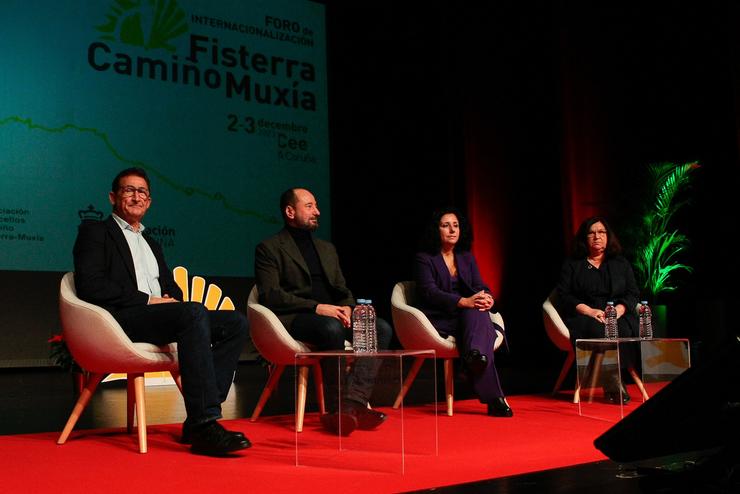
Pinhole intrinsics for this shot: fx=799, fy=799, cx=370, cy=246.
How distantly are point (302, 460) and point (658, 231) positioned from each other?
4.64 m

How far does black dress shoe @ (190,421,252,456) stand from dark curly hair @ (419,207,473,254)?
6.32 ft

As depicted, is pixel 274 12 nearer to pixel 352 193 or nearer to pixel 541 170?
pixel 352 193

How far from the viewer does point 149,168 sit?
6.68m

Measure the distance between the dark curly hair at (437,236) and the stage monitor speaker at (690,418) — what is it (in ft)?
11.9

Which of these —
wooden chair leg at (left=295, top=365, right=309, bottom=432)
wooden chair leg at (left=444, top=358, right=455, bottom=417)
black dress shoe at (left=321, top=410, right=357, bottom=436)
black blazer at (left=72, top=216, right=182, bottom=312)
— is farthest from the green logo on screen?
black dress shoe at (left=321, top=410, right=357, bottom=436)

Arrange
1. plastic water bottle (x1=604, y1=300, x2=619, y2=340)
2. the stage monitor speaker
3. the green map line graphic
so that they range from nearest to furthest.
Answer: the stage monitor speaker, plastic water bottle (x1=604, y1=300, x2=619, y2=340), the green map line graphic

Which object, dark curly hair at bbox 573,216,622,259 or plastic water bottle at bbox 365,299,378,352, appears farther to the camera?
dark curly hair at bbox 573,216,622,259

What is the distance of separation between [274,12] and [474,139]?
86.9 inches

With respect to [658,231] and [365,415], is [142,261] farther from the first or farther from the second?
[658,231]

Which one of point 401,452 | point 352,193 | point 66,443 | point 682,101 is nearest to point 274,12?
point 352,193

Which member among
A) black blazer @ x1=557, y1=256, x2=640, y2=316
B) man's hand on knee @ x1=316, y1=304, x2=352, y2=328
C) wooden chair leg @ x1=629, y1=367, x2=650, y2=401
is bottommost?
wooden chair leg @ x1=629, y1=367, x2=650, y2=401

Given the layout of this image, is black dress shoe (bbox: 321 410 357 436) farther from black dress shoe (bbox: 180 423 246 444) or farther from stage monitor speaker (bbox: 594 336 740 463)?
stage monitor speaker (bbox: 594 336 740 463)

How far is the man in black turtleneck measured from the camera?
141 inches

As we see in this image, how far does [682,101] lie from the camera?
681cm
